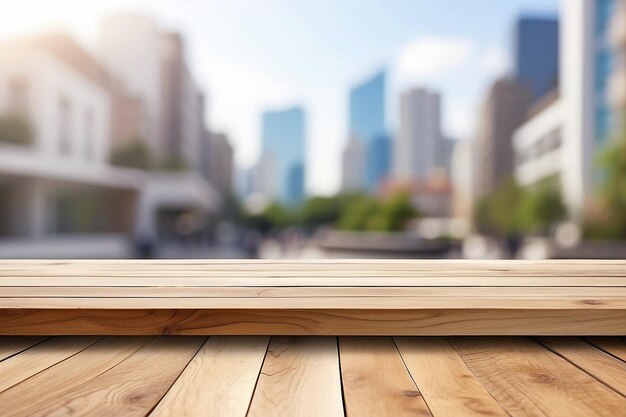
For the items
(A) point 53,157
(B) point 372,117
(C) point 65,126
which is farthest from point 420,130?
(A) point 53,157

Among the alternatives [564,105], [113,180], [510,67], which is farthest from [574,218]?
[510,67]

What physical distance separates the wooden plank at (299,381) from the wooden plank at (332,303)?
0.17 metres

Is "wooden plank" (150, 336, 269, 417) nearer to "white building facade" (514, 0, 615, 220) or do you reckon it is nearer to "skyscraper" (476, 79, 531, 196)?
"white building facade" (514, 0, 615, 220)

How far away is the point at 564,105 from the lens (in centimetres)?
3134

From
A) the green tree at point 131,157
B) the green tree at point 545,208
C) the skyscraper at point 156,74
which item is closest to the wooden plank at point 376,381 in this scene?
the green tree at point 545,208

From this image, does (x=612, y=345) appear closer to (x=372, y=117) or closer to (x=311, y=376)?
(x=311, y=376)

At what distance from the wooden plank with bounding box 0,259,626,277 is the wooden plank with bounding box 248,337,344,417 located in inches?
18.4

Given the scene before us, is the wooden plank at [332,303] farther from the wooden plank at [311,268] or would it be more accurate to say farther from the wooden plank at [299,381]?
the wooden plank at [311,268]

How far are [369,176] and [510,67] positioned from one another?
220 ft

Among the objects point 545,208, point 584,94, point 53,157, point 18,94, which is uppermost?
point 584,94

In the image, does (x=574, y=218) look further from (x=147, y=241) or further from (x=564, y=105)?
(x=147, y=241)

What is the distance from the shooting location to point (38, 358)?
5.40 ft

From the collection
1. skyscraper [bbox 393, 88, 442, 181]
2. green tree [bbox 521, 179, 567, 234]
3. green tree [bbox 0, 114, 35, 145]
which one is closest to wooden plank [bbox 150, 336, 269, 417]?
green tree [bbox 0, 114, 35, 145]

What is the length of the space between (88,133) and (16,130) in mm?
3586
